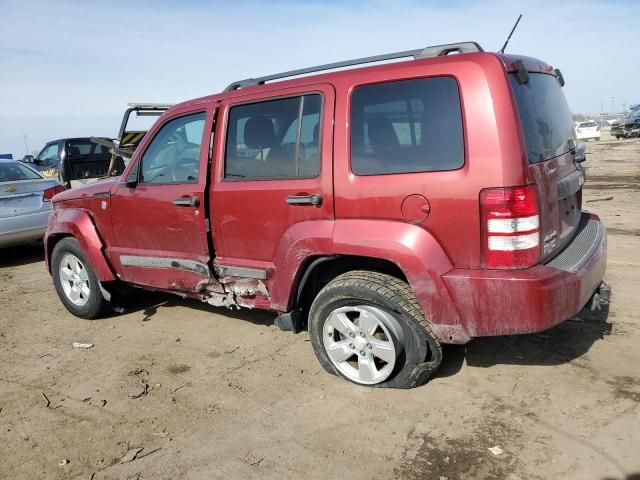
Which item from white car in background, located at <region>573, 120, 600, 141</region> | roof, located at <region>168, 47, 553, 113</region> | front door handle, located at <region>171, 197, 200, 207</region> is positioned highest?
roof, located at <region>168, 47, 553, 113</region>

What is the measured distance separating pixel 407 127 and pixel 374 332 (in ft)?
4.16

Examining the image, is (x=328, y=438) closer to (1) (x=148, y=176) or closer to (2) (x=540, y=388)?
(2) (x=540, y=388)

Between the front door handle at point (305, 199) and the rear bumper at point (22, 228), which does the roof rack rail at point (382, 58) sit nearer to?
the front door handle at point (305, 199)

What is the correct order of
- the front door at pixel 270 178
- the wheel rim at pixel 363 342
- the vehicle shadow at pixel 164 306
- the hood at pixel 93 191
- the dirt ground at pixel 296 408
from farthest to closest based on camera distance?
1. the vehicle shadow at pixel 164 306
2. the hood at pixel 93 191
3. the front door at pixel 270 178
4. the wheel rim at pixel 363 342
5. the dirt ground at pixel 296 408

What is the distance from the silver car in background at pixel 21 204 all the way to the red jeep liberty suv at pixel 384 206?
416cm

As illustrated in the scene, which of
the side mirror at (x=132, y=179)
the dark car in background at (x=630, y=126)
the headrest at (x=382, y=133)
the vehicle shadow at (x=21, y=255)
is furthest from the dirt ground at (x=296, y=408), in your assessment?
the dark car in background at (x=630, y=126)

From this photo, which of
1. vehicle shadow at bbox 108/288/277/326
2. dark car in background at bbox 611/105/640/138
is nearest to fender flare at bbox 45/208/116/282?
vehicle shadow at bbox 108/288/277/326

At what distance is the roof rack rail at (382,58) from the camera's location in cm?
304

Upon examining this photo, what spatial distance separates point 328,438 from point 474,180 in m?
1.62

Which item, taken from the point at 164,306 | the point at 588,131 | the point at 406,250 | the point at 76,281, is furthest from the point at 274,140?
the point at 588,131

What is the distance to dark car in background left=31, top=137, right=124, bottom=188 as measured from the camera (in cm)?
1192

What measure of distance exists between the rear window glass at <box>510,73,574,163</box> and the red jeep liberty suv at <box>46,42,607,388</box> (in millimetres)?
17

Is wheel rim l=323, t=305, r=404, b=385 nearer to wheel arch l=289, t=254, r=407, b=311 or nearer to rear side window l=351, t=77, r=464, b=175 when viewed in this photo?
wheel arch l=289, t=254, r=407, b=311

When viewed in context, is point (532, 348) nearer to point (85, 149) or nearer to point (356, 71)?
point (356, 71)
